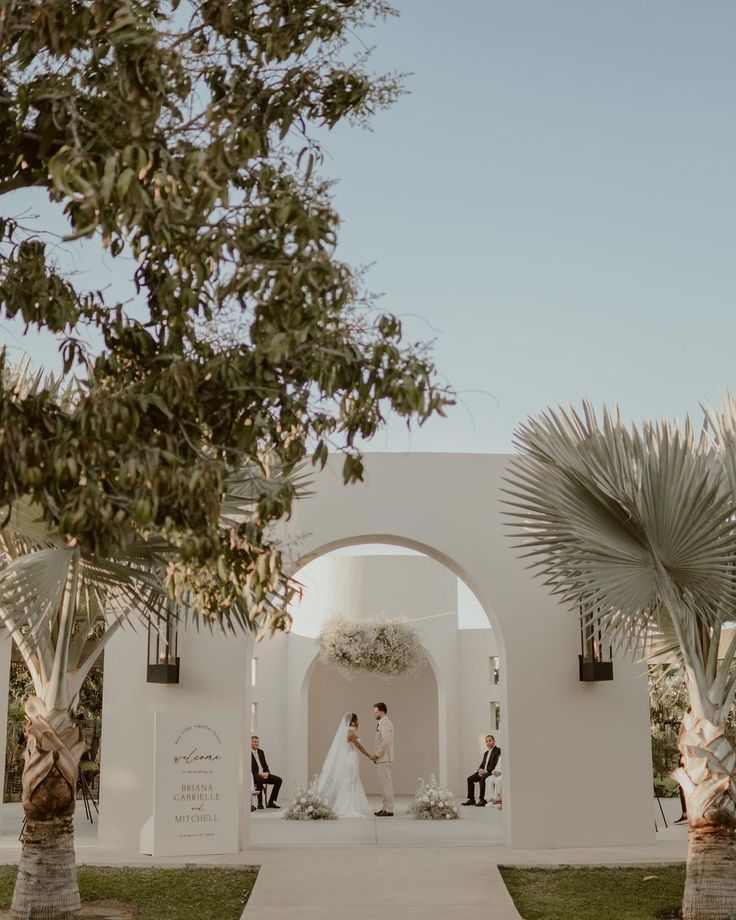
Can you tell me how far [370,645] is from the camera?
17.9 m

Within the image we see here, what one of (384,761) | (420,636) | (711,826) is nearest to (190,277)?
(711,826)

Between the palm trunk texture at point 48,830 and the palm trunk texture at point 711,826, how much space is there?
4215 millimetres

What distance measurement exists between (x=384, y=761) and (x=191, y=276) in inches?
475

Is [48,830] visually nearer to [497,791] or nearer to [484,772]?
[497,791]

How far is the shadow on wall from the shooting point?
21.6 metres

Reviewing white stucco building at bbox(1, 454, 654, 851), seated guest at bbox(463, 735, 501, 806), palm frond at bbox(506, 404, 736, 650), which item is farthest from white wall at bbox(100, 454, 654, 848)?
seated guest at bbox(463, 735, 501, 806)

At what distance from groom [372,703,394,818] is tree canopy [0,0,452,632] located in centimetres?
1092

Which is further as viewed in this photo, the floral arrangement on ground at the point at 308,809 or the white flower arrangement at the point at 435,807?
the floral arrangement on ground at the point at 308,809

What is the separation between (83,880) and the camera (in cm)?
858

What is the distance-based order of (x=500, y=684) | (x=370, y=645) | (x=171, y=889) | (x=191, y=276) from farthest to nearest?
1. (x=370, y=645)
2. (x=500, y=684)
3. (x=171, y=889)
4. (x=191, y=276)

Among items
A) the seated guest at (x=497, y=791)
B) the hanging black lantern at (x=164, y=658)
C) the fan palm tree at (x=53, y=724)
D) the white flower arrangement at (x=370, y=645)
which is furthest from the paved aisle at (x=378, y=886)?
the white flower arrangement at (x=370, y=645)

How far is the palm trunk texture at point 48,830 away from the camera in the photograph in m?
7.11

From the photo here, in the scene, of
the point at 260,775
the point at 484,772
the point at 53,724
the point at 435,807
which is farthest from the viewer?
the point at 484,772

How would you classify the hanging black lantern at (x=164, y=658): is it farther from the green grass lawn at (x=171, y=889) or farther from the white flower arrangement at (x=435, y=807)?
the white flower arrangement at (x=435, y=807)
